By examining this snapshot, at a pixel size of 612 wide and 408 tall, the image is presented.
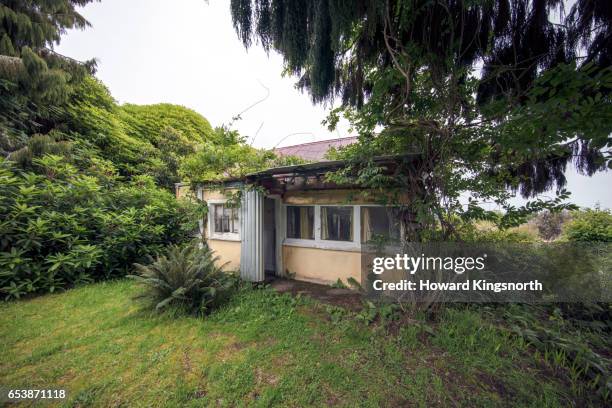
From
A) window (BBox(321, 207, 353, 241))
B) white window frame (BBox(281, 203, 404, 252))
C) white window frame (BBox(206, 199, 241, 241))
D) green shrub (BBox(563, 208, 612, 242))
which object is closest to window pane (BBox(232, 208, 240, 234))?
white window frame (BBox(206, 199, 241, 241))

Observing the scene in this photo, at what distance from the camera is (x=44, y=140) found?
226 inches

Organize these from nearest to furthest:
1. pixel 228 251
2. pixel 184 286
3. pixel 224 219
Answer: pixel 184 286
pixel 228 251
pixel 224 219

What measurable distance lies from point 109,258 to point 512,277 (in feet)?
28.2

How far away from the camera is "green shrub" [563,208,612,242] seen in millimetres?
5156

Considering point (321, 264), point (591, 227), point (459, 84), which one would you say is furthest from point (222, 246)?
point (591, 227)

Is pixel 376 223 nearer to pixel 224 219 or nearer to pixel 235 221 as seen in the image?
pixel 235 221

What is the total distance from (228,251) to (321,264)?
247 cm

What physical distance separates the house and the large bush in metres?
0.99

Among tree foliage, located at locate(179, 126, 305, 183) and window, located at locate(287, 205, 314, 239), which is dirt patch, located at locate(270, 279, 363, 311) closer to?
window, located at locate(287, 205, 314, 239)

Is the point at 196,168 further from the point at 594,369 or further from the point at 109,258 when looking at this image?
the point at 594,369

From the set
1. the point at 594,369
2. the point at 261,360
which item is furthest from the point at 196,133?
the point at 594,369

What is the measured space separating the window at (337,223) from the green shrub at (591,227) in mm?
5925

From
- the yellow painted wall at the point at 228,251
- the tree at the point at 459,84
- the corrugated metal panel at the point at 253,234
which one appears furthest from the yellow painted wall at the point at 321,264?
the tree at the point at 459,84

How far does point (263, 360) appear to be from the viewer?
2.45 metres
